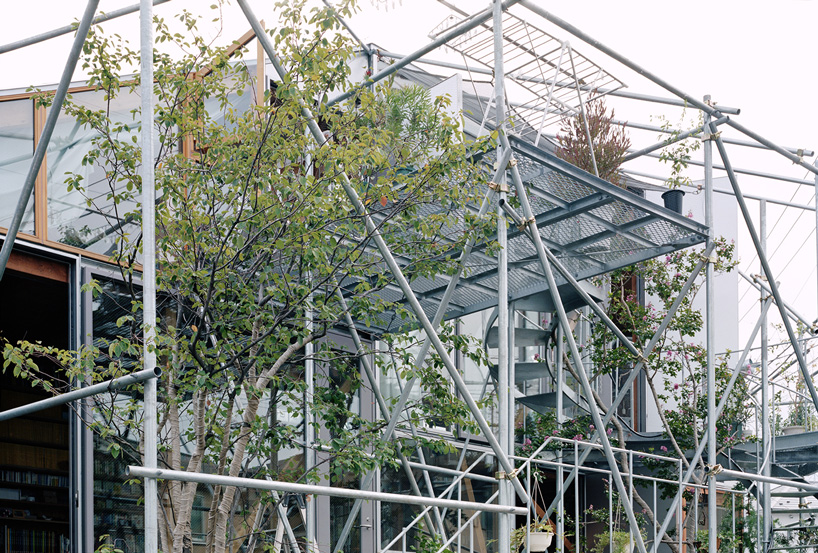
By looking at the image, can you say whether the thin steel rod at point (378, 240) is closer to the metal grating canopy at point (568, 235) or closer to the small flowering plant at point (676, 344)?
the metal grating canopy at point (568, 235)

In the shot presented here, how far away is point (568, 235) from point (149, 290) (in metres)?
4.08

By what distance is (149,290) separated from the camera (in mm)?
3592

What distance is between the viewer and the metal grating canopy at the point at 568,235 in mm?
6016

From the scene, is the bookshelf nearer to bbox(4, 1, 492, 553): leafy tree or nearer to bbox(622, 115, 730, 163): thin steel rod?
→ bbox(4, 1, 492, 553): leafy tree

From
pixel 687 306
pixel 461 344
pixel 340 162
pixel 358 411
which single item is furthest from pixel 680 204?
pixel 340 162

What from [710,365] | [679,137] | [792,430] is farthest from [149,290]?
[792,430]

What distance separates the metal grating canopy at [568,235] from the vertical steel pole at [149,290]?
2118mm

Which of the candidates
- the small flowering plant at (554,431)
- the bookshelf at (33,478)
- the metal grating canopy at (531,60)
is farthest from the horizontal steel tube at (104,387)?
the small flowering plant at (554,431)

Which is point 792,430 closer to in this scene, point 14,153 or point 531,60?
point 531,60

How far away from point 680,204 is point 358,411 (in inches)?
239

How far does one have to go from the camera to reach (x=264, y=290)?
5.52m

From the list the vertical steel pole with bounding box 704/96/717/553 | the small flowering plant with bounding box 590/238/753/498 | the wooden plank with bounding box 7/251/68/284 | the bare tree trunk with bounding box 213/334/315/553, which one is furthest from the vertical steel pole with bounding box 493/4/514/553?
the small flowering plant with bounding box 590/238/753/498

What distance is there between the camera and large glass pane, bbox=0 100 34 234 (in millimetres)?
6117

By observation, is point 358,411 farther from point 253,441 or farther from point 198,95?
point 198,95
